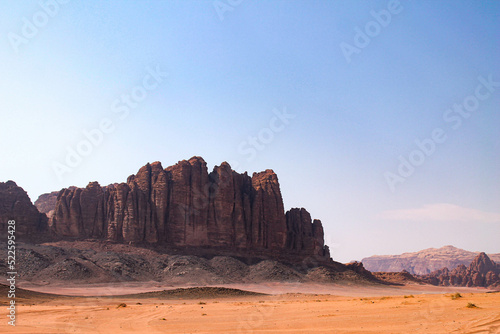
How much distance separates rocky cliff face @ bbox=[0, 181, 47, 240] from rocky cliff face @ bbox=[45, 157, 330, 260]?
3.75 metres

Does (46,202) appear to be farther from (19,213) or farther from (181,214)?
(181,214)

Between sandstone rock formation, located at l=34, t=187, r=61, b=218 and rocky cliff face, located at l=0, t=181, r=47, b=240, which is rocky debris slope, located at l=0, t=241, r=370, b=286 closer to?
rocky cliff face, located at l=0, t=181, r=47, b=240

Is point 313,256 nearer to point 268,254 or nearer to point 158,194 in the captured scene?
point 268,254

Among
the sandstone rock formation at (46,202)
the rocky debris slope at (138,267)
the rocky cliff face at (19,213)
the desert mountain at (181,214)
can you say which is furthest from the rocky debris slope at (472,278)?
the sandstone rock formation at (46,202)

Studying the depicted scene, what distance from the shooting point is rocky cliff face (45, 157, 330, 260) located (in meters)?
96.7

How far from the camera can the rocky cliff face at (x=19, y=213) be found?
3730 inches

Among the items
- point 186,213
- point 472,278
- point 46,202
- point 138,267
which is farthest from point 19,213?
point 472,278

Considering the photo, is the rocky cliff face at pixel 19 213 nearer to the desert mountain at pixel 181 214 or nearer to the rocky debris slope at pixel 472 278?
the desert mountain at pixel 181 214

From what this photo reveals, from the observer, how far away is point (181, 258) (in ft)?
291

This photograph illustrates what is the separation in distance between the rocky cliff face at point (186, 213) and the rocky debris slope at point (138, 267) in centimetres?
590

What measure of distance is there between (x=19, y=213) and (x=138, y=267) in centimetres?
3678

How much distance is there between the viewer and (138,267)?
82.1m

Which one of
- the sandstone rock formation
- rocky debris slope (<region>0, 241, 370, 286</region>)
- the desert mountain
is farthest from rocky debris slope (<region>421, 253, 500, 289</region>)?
the sandstone rock formation

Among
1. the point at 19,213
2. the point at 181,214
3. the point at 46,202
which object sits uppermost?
the point at 46,202
